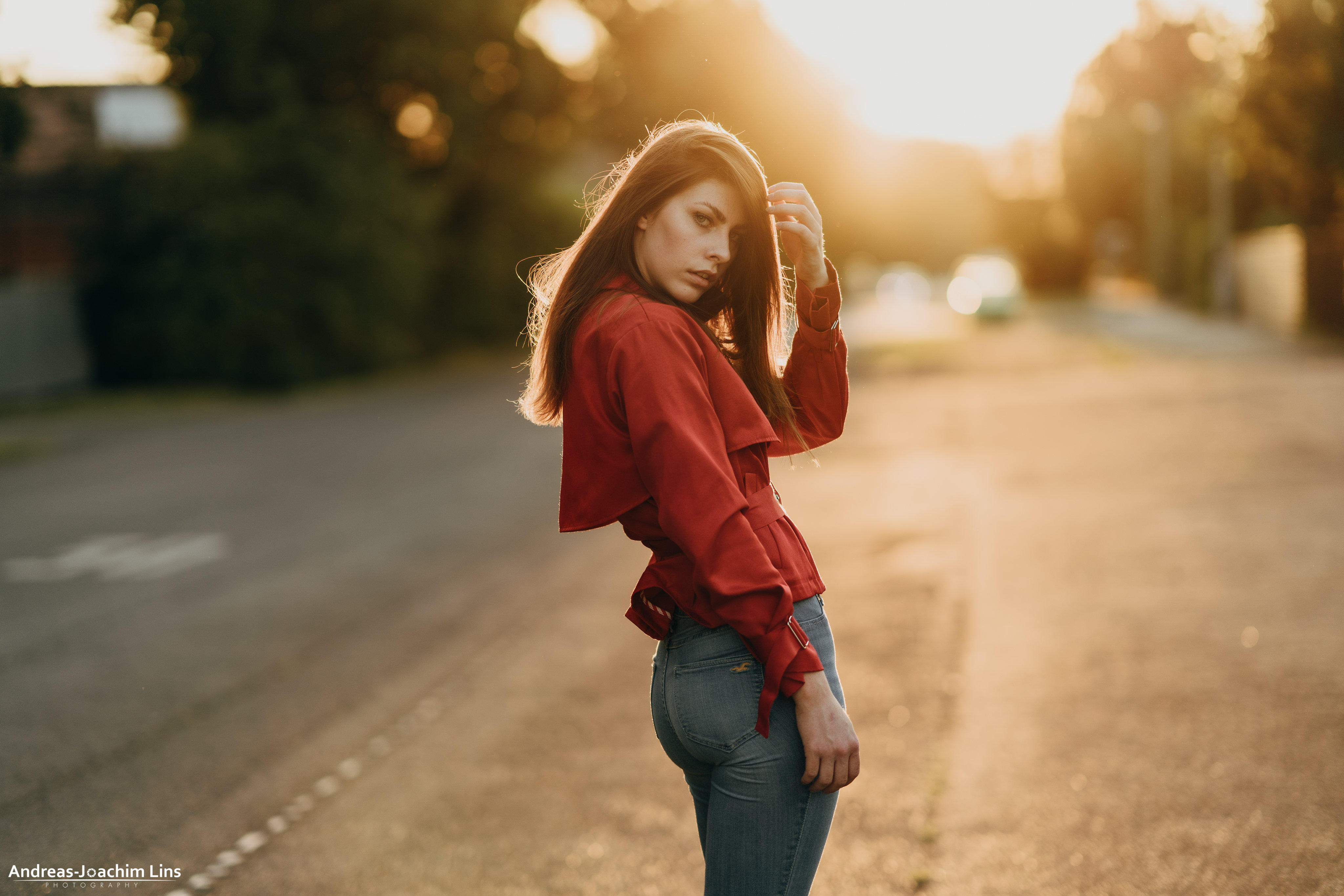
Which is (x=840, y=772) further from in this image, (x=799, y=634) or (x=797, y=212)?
(x=797, y=212)

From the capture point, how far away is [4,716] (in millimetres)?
5582

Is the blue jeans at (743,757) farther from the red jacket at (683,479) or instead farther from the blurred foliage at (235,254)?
the blurred foliage at (235,254)

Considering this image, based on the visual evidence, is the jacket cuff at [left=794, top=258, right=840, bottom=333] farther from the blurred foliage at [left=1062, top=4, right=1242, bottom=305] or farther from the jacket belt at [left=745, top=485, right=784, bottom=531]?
the blurred foliage at [left=1062, top=4, right=1242, bottom=305]

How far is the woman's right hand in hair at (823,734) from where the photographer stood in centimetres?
201

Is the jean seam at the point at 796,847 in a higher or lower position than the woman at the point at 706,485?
lower

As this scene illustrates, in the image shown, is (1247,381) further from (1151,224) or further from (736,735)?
(1151,224)

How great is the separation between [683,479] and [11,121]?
13.0 metres

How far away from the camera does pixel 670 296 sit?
7.14 feet

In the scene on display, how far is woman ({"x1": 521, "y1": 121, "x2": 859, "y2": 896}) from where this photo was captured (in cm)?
195

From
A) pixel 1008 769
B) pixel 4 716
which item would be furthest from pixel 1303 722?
pixel 4 716

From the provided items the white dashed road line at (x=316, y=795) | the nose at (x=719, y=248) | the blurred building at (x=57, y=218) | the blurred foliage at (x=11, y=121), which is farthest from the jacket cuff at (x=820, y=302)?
the blurred building at (x=57, y=218)

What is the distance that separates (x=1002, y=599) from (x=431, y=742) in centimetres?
349

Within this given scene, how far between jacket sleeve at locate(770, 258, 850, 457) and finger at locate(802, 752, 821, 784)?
60 cm

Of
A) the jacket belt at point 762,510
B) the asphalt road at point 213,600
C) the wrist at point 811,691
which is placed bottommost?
the asphalt road at point 213,600
